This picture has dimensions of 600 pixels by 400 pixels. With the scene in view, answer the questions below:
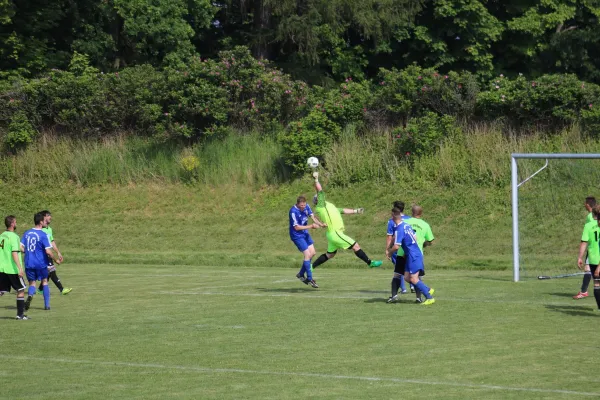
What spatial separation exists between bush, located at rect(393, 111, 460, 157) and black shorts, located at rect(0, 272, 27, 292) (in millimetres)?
22065

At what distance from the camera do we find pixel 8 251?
58.3 feet

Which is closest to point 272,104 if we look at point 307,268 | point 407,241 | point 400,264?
point 307,268

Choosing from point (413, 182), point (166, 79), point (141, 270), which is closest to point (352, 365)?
point (141, 270)

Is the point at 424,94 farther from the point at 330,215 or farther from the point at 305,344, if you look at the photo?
the point at 305,344

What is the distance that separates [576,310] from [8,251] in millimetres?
10199

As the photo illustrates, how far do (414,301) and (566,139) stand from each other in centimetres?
1867

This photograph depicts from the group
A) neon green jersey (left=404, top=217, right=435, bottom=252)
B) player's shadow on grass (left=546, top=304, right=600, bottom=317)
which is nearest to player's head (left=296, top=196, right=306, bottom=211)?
neon green jersey (left=404, top=217, right=435, bottom=252)

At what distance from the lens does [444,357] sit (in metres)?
12.4

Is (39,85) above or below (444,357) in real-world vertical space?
above

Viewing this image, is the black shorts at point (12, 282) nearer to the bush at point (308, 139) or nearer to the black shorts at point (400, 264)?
the black shorts at point (400, 264)

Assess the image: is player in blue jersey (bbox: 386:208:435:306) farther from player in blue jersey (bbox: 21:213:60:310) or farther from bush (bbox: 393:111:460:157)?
bush (bbox: 393:111:460:157)

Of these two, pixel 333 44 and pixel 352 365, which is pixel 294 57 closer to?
pixel 333 44

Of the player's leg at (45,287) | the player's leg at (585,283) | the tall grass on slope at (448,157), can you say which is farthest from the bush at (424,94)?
the player's leg at (45,287)

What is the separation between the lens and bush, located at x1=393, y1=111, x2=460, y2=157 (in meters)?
37.1
